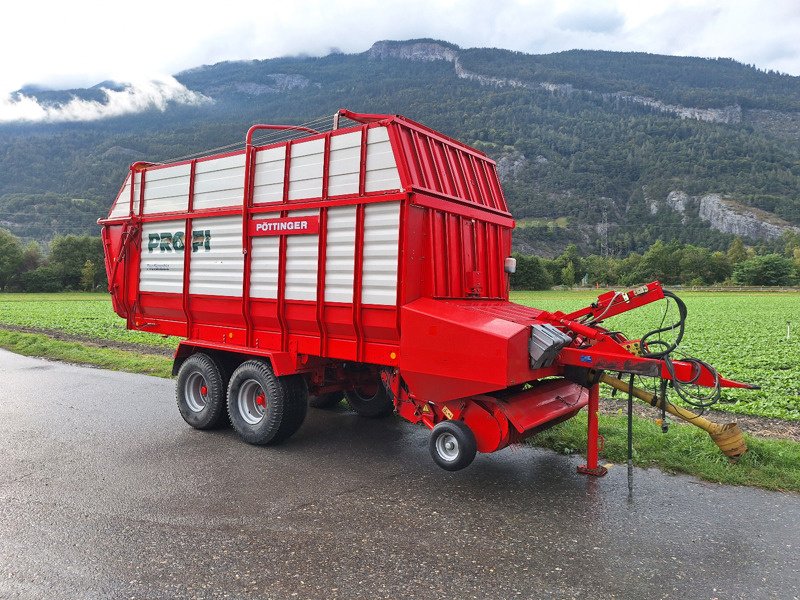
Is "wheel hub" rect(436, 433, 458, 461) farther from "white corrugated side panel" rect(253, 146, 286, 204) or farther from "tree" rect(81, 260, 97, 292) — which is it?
"tree" rect(81, 260, 97, 292)

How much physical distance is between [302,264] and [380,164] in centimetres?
141

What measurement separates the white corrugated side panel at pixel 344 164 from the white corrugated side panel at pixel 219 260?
1453mm

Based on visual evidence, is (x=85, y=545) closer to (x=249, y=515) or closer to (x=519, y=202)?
(x=249, y=515)

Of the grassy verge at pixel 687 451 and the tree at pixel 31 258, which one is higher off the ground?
the tree at pixel 31 258

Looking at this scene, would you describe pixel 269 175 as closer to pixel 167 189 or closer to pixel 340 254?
pixel 340 254

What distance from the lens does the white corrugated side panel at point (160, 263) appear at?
7.64 meters

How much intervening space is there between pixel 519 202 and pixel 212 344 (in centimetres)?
16547

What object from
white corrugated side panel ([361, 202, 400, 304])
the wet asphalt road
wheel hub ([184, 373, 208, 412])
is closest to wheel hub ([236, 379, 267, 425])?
the wet asphalt road

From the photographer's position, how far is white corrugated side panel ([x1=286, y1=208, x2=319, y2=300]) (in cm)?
624

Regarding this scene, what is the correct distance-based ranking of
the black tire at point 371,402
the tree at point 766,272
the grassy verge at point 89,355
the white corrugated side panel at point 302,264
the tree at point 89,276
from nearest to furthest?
the white corrugated side panel at point 302,264, the black tire at point 371,402, the grassy verge at point 89,355, the tree at point 89,276, the tree at point 766,272

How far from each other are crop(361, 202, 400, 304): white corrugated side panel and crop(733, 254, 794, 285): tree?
92.4 meters

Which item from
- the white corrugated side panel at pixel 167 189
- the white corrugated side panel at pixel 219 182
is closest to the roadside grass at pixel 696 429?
the white corrugated side panel at pixel 167 189

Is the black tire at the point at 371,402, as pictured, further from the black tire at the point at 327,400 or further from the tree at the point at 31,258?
the tree at the point at 31,258

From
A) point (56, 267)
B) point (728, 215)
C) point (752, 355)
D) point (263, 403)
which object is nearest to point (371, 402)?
point (263, 403)
